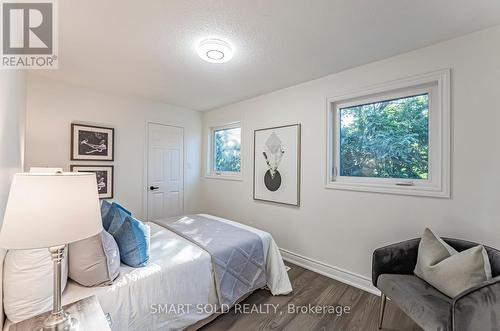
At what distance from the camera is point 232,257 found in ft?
6.17

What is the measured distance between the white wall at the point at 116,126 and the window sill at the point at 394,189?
271cm

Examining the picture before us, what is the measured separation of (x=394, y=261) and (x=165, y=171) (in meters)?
3.40

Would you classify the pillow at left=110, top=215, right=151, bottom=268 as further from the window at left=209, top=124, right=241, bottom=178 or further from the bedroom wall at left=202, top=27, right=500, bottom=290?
the window at left=209, top=124, right=241, bottom=178

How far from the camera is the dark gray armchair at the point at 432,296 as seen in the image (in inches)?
42.9

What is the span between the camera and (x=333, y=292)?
7.22 feet

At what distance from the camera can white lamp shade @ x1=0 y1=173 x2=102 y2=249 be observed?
0.73 metres

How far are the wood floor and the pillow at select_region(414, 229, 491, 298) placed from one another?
0.54m

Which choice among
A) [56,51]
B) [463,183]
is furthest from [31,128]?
[463,183]

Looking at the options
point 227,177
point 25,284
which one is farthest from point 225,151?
point 25,284

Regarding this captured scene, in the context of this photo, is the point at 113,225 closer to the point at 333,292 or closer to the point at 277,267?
the point at 277,267

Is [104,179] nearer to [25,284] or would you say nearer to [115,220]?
[115,220]

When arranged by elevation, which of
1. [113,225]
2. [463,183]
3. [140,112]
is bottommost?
[113,225]

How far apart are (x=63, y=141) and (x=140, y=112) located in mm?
1080

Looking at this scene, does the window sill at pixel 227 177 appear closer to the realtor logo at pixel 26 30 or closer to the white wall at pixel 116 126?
the white wall at pixel 116 126
